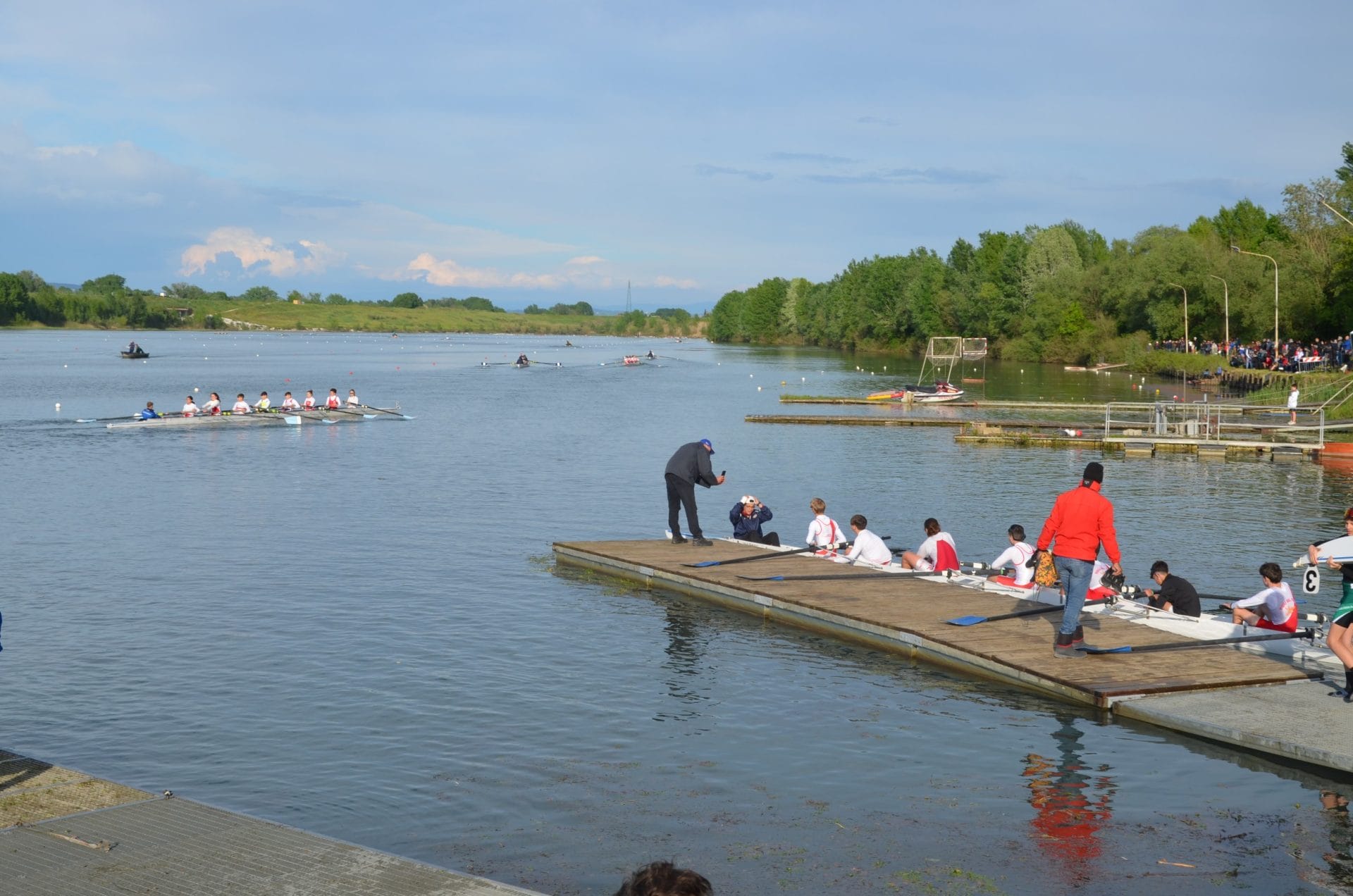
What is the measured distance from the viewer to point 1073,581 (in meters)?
16.3

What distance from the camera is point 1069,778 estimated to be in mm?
13578

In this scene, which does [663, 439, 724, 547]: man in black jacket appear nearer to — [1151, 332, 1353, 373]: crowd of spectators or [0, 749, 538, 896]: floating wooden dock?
[0, 749, 538, 896]: floating wooden dock

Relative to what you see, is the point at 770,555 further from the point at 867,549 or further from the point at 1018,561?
the point at 1018,561

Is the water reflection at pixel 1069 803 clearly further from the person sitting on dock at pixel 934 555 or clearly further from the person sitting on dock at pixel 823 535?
the person sitting on dock at pixel 823 535

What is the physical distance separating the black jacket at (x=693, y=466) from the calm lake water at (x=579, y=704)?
2693 millimetres

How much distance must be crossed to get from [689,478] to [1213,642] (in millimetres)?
10836

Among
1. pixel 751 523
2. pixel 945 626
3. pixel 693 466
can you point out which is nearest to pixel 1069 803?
pixel 945 626

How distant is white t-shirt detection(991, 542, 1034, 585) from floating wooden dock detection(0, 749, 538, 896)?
43.8ft

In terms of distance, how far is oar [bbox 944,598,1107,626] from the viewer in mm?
18453

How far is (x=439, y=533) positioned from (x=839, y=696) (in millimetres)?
16563

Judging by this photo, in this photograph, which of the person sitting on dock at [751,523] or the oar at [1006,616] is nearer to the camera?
the oar at [1006,616]

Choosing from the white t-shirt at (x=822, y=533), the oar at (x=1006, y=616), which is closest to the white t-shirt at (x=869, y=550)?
the white t-shirt at (x=822, y=533)

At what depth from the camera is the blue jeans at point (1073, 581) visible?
53.1 ft

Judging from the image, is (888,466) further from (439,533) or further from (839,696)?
(839,696)
